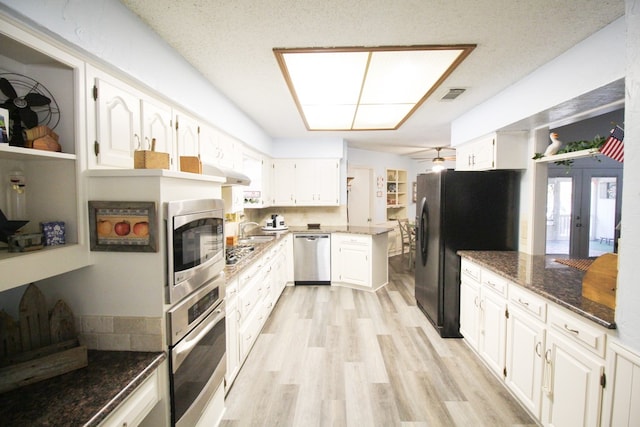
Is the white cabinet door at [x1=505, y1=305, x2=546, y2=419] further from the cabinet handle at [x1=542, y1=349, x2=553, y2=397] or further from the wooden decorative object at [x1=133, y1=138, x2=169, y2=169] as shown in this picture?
the wooden decorative object at [x1=133, y1=138, x2=169, y2=169]

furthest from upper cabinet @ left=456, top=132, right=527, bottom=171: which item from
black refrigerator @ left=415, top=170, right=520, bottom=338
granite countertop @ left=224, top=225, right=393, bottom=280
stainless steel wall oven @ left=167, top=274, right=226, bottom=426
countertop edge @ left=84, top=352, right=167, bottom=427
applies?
countertop edge @ left=84, top=352, right=167, bottom=427

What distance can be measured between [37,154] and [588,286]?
8.97 feet

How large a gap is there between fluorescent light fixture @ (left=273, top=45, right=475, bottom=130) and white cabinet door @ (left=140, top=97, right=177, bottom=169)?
0.89m

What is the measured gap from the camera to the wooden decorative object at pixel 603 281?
4.69ft

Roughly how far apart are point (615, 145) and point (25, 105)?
323cm

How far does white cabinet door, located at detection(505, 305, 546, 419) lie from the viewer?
1.74m

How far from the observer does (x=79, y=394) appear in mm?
973

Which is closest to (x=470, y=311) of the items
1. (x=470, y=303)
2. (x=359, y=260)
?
(x=470, y=303)

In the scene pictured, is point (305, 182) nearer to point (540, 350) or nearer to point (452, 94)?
point (452, 94)

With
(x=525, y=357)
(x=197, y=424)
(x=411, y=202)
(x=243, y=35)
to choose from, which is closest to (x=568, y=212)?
(x=411, y=202)

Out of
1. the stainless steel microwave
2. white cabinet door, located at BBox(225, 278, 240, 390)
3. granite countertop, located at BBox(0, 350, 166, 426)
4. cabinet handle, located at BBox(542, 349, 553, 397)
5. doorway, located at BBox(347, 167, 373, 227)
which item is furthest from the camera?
doorway, located at BBox(347, 167, 373, 227)

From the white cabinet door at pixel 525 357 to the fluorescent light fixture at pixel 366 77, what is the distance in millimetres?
1918

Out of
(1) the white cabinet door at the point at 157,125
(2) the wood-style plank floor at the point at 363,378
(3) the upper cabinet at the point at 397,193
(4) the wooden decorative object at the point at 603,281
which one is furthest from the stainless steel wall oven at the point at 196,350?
(3) the upper cabinet at the point at 397,193

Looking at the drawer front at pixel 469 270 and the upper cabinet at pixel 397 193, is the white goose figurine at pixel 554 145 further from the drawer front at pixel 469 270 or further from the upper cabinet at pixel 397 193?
the upper cabinet at pixel 397 193
